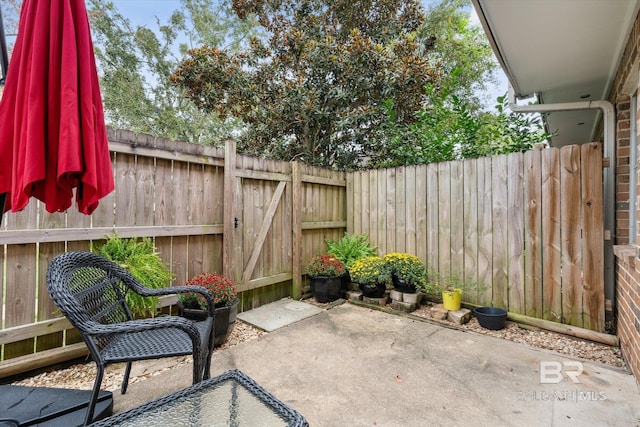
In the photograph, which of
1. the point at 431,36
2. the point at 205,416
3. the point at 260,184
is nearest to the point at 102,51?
the point at 260,184

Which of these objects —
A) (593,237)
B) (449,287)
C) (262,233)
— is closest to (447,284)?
(449,287)

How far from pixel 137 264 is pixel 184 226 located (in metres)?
0.63

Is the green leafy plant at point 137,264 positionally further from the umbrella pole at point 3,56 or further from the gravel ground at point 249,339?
the umbrella pole at point 3,56

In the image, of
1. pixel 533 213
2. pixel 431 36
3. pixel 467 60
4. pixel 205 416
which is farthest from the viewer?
pixel 467 60

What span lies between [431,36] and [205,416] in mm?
9018

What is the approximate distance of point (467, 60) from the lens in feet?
26.8

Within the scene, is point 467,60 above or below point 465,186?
above

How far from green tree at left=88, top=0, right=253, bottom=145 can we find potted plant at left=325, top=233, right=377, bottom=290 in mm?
6654

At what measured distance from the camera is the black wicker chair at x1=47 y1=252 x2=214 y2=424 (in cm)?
136

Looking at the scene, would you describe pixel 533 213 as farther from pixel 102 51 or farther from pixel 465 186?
pixel 102 51

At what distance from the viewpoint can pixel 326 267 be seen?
3.96 metres

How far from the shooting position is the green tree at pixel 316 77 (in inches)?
226

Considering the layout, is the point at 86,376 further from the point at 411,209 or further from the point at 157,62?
the point at 157,62

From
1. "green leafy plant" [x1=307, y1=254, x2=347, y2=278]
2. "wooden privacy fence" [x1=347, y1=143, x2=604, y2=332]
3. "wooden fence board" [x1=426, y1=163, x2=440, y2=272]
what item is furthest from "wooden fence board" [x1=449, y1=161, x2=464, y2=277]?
"green leafy plant" [x1=307, y1=254, x2=347, y2=278]
